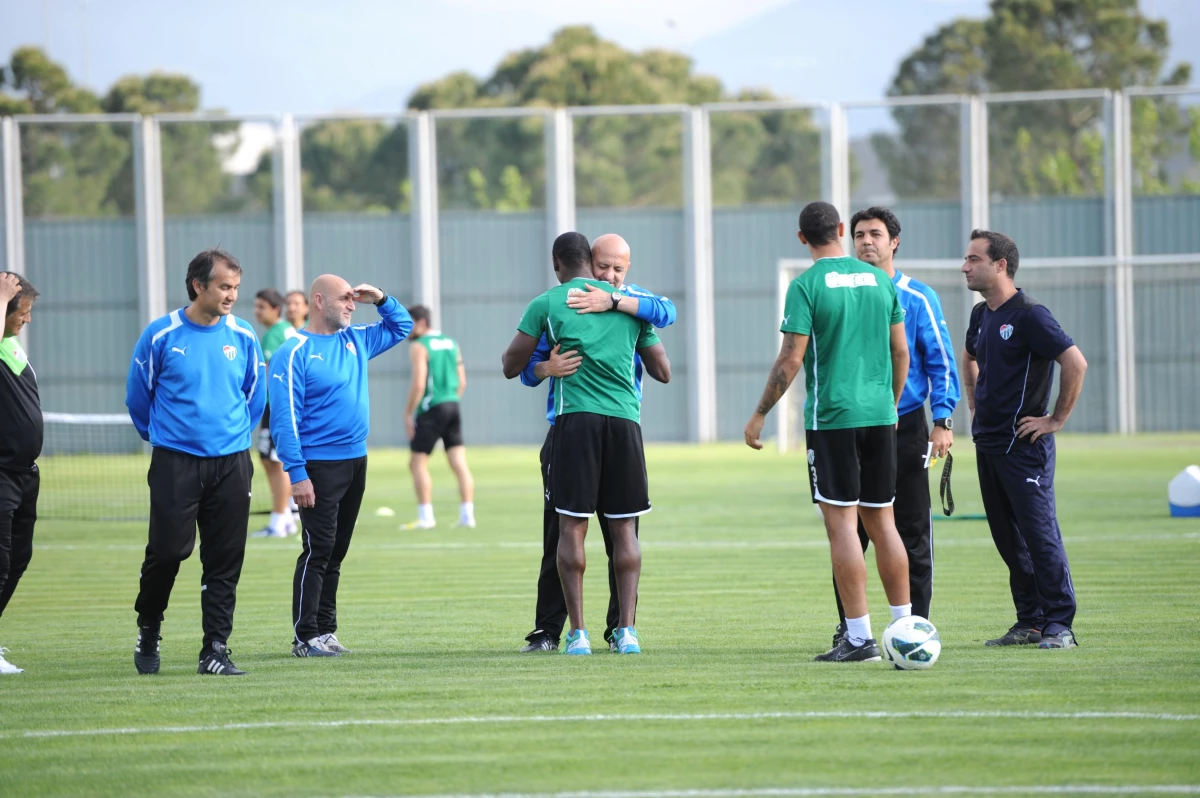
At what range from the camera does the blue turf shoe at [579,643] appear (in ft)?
25.0

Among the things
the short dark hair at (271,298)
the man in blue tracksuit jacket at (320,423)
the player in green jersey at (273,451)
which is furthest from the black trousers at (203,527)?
the short dark hair at (271,298)

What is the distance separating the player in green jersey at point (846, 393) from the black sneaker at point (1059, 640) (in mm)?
1002

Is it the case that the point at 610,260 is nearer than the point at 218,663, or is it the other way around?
the point at 218,663

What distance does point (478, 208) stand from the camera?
126ft

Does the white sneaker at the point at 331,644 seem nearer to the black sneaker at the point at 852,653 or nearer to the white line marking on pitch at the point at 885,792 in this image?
the black sneaker at the point at 852,653

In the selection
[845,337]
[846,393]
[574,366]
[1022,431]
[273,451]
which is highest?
[845,337]

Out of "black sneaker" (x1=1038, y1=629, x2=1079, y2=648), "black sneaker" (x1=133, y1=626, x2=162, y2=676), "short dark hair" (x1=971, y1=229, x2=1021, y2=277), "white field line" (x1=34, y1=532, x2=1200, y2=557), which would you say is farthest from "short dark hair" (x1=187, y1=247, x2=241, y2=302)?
"white field line" (x1=34, y1=532, x2=1200, y2=557)

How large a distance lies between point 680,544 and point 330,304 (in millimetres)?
6554

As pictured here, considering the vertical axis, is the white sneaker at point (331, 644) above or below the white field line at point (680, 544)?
above

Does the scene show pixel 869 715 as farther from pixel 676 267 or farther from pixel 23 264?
pixel 23 264

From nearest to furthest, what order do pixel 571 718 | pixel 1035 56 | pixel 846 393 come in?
pixel 571 718
pixel 846 393
pixel 1035 56

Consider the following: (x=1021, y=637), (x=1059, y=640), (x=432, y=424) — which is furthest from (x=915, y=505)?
(x=432, y=424)

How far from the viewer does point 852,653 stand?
282 inches

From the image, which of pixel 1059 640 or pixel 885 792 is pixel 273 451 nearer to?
pixel 1059 640
